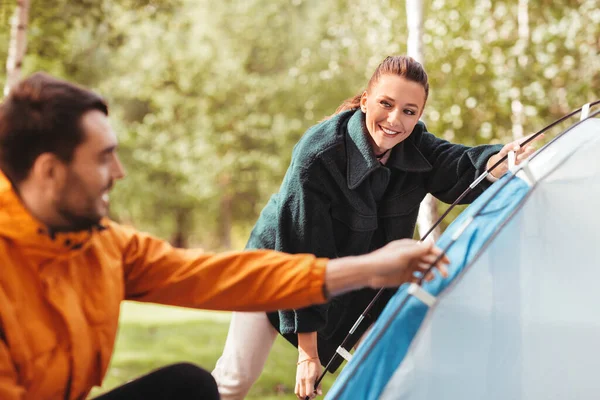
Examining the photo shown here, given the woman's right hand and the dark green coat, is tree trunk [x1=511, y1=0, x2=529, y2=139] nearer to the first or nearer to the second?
the dark green coat

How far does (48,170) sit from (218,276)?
0.43 metres

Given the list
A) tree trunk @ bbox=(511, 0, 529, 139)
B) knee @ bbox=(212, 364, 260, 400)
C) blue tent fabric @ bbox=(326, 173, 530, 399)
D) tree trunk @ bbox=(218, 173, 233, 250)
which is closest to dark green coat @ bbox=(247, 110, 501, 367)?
knee @ bbox=(212, 364, 260, 400)

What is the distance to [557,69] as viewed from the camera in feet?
22.1

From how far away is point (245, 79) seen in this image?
16.1 metres

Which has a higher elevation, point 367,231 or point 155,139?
point 367,231

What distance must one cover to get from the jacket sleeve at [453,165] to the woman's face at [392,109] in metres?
0.18

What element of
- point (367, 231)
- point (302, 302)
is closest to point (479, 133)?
point (367, 231)

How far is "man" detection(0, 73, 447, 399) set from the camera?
131cm

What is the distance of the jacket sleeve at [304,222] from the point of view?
7.34 feet

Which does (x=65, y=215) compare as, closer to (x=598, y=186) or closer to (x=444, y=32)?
(x=598, y=186)

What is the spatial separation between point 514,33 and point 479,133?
2043mm

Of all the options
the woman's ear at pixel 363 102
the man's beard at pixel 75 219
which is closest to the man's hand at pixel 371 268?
the man's beard at pixel 75 219

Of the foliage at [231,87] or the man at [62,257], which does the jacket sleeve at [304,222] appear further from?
the foliage at [231,87]

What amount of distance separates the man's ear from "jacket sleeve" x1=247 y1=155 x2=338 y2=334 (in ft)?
3.27
